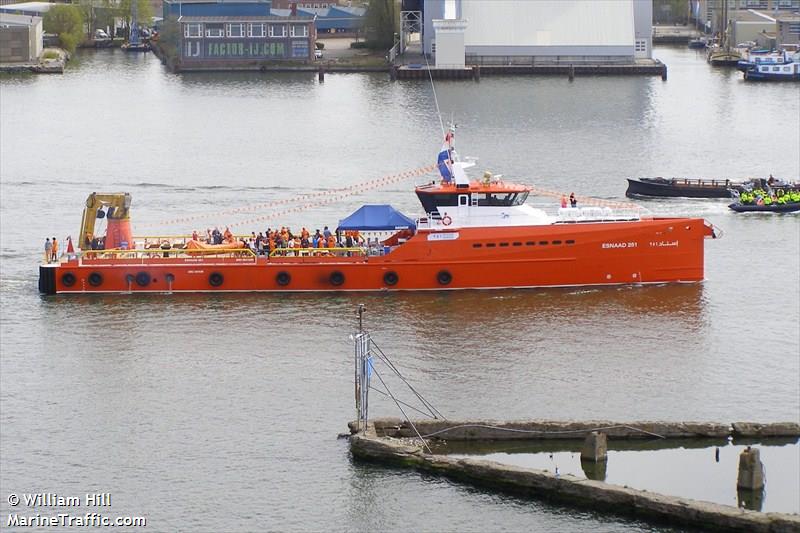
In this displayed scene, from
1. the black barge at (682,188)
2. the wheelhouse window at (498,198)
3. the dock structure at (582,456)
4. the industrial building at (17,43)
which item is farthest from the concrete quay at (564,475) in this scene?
the industrial building at (17,43)

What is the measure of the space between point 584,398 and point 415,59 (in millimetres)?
78844

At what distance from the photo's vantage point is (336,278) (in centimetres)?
5097

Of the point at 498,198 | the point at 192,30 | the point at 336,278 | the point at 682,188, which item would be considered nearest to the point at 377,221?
the point at 336,278

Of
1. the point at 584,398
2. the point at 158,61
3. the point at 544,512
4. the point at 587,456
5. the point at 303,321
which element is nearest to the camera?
the point at 544,512

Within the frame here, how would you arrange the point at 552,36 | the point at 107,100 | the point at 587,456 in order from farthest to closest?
1. the point at 552,36
2. the point at 107,100
3. the point at 587,456

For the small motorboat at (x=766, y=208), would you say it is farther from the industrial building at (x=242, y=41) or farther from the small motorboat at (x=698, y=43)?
the small motorboat at (x=698, y=43)

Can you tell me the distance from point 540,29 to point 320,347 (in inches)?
2914

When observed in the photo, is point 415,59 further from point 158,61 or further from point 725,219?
point 725,219

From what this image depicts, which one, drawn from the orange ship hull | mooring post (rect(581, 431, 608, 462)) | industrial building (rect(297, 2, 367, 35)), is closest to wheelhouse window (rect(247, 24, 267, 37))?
industrial building (rect(297, 2, 367, 35))

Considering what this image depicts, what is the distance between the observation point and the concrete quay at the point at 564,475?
33.0 m

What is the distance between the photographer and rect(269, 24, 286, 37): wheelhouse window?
120m

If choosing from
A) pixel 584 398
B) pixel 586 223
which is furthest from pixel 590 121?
pixel 584 398

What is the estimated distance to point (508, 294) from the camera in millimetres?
50656

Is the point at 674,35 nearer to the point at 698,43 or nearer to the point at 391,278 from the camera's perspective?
the point at 698,43
